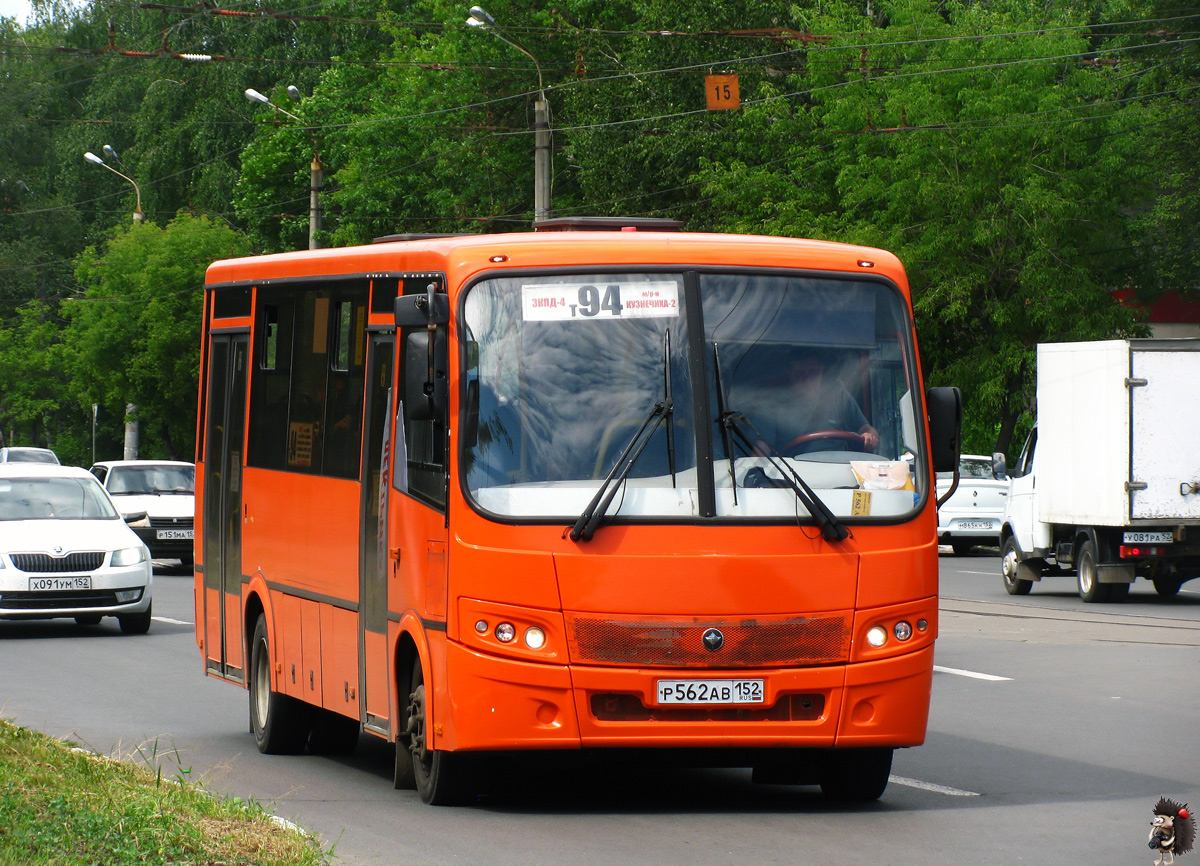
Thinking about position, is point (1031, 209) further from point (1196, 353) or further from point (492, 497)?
point (492, 497)

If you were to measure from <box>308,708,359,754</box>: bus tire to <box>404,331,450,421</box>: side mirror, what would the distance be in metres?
3.30

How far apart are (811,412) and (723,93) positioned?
3205 centimetres

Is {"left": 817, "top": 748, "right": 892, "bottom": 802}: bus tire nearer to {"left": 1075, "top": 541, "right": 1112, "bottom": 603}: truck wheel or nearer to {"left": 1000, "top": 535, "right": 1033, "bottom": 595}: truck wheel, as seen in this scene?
{"left": 1075, "top": 541, "right": 1112, "bottom": 603}: truck wheel

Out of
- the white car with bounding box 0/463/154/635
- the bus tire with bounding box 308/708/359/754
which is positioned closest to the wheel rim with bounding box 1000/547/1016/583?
the white car with bounding box 0/463/154/635

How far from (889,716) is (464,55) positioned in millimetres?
44831

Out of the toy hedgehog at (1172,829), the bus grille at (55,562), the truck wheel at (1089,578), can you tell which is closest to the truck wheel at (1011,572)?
the truck wheel at (1089,578)

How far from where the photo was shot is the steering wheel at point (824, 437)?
29.6ft

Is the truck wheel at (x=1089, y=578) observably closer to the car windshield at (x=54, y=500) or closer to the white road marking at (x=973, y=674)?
the white road marking at (x=973, y=674)

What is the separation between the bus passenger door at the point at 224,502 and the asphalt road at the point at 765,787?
515 mm

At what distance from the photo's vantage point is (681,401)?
8938mm

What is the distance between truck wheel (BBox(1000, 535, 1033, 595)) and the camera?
26.3 m

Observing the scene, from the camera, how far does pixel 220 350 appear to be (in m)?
13.0

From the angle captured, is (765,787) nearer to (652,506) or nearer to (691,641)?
(691,641)

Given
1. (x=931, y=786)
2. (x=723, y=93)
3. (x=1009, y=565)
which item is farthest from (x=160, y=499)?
(x=931, y=786)
